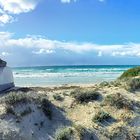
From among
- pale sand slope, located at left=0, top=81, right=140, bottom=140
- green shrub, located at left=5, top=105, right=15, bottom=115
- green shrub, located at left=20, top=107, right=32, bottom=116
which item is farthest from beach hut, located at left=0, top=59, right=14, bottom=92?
green shrub, located at left=5, top=105, right=15, bottom=115

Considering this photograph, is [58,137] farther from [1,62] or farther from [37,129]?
[1,62]

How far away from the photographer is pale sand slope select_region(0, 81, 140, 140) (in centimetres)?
1455

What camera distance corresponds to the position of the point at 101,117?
15.7 meters

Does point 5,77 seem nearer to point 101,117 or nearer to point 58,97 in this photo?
point 58,97

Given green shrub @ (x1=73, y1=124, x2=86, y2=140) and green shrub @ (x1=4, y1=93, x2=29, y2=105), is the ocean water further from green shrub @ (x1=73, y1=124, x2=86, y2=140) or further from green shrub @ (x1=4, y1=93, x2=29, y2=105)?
green shrub @ (x1=73, y1=124, x2=86, y2=140)

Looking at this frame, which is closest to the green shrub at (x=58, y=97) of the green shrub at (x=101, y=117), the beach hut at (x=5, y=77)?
the green shrub at (x=101, y=117)

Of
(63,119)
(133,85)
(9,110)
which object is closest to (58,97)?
(63,119)

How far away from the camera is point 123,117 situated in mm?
15977

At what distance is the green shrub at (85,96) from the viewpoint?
55.6 feet

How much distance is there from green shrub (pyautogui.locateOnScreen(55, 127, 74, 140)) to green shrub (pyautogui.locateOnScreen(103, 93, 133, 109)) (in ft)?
8.37

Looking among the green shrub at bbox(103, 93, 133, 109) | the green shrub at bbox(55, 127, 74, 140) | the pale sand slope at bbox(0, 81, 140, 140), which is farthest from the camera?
the green shrub at bbox(103, 93, 133, 109)

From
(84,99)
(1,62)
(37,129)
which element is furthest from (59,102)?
(1,62)

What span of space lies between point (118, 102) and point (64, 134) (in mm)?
3137

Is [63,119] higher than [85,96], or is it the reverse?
[85,96]
